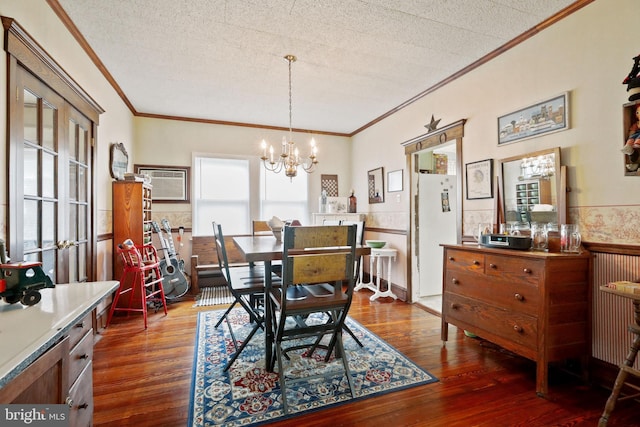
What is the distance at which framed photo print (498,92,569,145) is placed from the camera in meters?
2.29

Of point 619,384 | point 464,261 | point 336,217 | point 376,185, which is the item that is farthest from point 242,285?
point 376,185

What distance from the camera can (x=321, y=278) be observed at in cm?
191

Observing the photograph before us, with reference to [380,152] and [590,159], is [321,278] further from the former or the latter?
[380,152]

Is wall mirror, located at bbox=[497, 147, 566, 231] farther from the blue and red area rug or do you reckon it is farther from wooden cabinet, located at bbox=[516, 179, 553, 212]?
the blue and red area rug

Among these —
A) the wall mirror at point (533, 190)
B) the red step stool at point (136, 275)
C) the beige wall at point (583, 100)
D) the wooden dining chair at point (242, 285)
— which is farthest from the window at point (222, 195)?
the wall mirror at point (533, 190)

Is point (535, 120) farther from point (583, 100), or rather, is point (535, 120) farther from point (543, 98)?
point (583, 100)

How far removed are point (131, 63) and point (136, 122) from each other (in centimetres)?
173

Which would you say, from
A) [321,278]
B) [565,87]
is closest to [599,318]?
[565,87]

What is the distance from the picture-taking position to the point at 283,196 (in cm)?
529

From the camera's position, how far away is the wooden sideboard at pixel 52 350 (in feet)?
2.60

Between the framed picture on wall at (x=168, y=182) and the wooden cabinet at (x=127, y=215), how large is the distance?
1.00 metres

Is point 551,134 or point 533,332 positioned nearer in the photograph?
point 533,332

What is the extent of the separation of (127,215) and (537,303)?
162 inches

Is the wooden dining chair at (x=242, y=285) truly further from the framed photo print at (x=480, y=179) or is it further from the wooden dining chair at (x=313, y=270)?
the framed photo print at (x=480, y=179)
